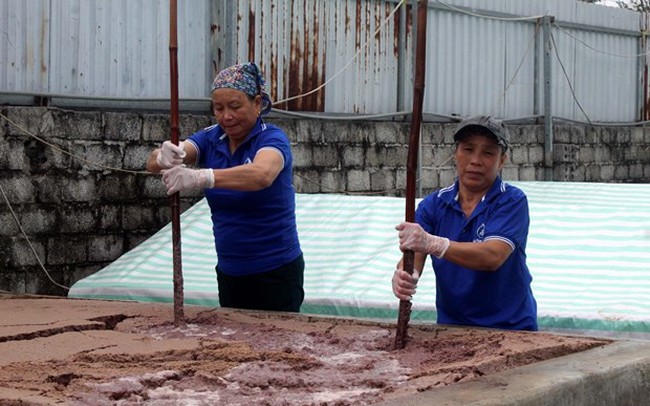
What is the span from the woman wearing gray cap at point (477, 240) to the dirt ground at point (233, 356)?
12 cm

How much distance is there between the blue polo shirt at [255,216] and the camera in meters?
4.71

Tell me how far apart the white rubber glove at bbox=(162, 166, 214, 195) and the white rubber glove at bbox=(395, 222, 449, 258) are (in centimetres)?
91

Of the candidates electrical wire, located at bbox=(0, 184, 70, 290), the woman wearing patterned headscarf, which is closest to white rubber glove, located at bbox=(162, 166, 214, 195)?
the woman wearing patterned headscarf

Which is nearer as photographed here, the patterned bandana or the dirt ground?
the dirt ground

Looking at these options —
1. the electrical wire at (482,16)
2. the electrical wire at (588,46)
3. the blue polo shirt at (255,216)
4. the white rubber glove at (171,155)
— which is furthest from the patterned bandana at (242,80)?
the electrical wire at (588,46)

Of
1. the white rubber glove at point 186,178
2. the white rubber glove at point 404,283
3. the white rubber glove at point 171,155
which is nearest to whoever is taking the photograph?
the white rubber glove at point 404,283

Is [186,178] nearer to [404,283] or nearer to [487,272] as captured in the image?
[404,283]

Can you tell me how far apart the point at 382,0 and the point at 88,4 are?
3.29 metres

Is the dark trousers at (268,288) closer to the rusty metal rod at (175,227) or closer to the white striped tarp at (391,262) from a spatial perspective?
the rusty metal rod at (175,227)

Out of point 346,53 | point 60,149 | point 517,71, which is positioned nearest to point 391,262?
point 60,149

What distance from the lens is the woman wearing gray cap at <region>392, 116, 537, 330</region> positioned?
392 cm

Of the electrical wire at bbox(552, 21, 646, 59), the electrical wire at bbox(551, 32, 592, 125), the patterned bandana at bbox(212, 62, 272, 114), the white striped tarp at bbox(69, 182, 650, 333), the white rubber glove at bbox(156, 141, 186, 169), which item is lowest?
the white striped tarp at bbox(69, 182, 650, 333)

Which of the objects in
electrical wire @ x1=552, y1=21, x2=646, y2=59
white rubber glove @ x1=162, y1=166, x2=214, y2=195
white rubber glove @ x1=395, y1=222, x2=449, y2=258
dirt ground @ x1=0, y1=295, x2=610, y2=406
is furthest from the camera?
electrical wire @ x1=552, y1=21, x2=646, y2=59

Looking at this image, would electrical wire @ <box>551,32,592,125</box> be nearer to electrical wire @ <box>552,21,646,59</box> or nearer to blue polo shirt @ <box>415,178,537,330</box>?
electrical wire @ <box>552,21,646,59</box>
